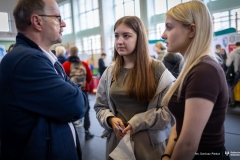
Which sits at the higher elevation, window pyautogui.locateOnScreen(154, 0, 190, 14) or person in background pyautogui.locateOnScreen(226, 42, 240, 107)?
window pyautogui.locateOnScreen(154, 0, 190, 14)

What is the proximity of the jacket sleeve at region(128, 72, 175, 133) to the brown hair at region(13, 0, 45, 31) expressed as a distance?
0.83m

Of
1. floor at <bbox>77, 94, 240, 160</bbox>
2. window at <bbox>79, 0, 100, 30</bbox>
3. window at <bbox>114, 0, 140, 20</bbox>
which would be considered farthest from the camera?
window at <bbox>79, 0, 100, 30</bbox>

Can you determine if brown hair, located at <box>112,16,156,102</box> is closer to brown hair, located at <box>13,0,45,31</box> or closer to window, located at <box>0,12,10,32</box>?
brown hair, located at <box>13,0,45,31</box>

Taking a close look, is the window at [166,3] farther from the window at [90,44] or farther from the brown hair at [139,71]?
the window at [90,44]

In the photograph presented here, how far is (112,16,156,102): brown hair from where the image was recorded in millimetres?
1357

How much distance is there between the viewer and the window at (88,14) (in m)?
11.3

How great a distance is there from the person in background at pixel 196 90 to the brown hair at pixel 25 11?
2.23 ft

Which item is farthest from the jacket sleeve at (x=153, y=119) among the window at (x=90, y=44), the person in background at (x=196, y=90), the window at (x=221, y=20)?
the window at (x=90, y=44)

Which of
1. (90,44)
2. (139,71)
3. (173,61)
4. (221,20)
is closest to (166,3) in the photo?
(173,61)

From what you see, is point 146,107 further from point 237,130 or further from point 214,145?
point 237,130

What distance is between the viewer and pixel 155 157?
1.35m

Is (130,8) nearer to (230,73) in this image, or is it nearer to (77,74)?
(77,74)

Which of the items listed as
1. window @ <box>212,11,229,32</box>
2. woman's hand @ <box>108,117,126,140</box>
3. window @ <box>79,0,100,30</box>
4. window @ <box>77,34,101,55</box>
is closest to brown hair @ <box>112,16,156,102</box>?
woman's hand @ <box>108,117,126,140</box>

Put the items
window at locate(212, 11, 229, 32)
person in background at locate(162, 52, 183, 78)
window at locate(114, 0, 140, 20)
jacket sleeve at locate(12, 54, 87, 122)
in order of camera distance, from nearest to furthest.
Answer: jacket sleeve at locate(12, 54, 87, 122), person in background at locate(162, 52, 183, 78), window at locate(114, 0, 140, 20), window at locate(212, 11, 229, 32)
